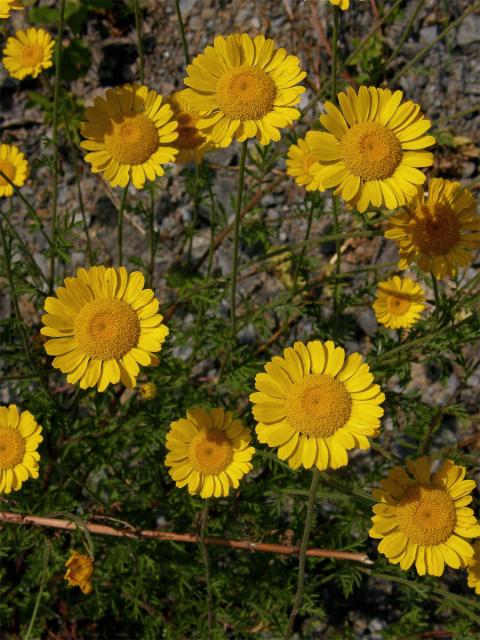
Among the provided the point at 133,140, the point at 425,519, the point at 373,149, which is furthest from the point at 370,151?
the point at 425,519

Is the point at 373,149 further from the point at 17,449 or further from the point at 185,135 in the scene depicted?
the point at 17,449

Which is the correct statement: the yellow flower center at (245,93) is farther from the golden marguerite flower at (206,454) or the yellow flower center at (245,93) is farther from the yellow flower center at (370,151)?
the golden marguerite flower at (206,454)

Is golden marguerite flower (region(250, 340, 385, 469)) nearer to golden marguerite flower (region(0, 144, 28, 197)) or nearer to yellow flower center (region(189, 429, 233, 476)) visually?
yellow flower center (region(189, 429, 233, 476))

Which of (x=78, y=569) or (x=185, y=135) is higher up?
(x=185, y=135)

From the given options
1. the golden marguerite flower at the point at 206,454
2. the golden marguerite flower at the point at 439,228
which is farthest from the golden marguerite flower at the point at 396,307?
the golden marguerite flower at the point at 206,454

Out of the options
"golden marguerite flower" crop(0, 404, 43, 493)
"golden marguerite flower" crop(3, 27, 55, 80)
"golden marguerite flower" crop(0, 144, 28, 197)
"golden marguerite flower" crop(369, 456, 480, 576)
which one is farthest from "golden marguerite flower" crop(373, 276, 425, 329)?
"golden marguerite flower" crop(3, 27, 55, 80)

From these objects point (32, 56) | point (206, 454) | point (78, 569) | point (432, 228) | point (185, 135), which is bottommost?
point (78, 569)
